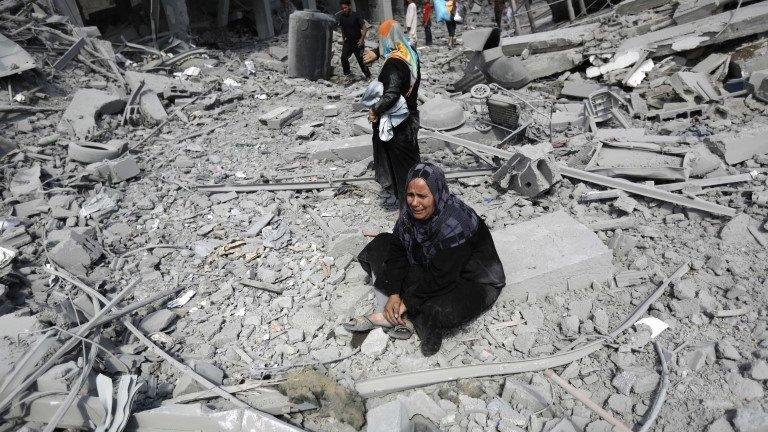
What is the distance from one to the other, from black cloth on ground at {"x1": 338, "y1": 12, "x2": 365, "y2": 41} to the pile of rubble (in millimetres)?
2674

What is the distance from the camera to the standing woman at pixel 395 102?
4.52 metres

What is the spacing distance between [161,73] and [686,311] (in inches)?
449

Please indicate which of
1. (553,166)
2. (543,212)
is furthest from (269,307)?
(553,166)

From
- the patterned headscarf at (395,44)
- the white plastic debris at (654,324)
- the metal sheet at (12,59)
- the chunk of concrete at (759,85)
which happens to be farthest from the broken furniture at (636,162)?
the metal sheet at (12,59)

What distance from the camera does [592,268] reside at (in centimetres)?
389

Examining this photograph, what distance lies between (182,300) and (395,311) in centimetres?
215

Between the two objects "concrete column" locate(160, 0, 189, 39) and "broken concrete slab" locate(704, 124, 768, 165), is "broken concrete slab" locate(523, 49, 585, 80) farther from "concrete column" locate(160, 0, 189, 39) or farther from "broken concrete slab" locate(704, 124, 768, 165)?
"concrete column" locate(160, 0, 189, 39)

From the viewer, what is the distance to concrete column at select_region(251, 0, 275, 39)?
659 inches

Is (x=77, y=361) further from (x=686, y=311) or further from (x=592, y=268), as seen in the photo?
(x=686, y=311)

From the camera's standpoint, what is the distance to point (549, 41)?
394 inches

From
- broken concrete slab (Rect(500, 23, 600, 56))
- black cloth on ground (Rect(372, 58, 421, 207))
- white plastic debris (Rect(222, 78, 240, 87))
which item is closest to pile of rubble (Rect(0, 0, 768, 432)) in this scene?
broken concrete slab (Rect(500, 23, 600, 56))

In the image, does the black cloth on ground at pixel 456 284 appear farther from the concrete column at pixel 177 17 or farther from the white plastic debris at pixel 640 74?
the concrete column at pixel 177 17

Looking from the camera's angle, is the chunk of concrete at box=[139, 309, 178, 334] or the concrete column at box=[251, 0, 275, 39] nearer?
the chunk of concrete at box=[139, 309, 178, 334]

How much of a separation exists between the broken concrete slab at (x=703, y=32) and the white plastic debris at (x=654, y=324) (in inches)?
280
